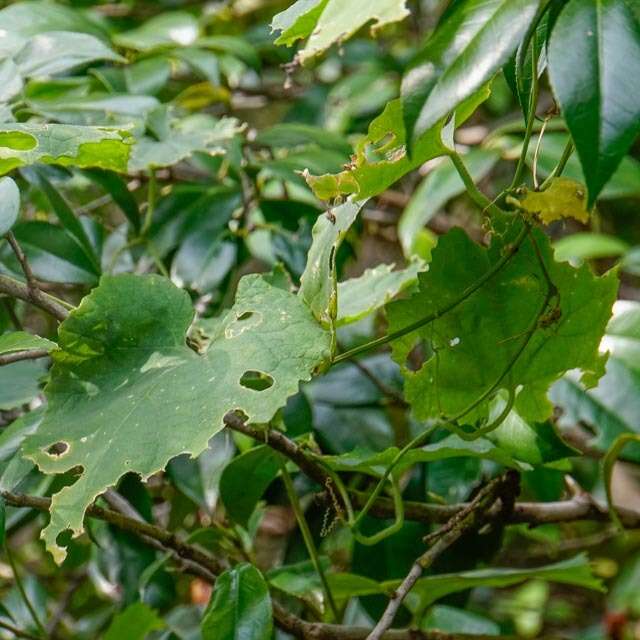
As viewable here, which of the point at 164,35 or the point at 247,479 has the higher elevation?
the point at 164,35

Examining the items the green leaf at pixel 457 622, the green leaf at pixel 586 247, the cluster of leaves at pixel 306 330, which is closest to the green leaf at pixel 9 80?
the cluster of leaves at pixel 306 330

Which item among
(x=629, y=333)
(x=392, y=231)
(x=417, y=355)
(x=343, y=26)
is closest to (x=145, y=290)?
(x=343, y=26)

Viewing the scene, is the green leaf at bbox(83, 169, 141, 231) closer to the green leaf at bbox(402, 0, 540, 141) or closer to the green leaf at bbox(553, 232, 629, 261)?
the green leaf at bbox(402, 0, 540, 141)

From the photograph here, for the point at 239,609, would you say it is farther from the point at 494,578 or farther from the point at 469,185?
the point at 469,185

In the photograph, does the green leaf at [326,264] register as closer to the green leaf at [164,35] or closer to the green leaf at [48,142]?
the green leaf at [48,142]

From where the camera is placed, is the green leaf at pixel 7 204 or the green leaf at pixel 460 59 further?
the green leaf at pixel 7 204

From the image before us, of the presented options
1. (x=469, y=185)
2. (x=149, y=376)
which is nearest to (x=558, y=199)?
(x=469, y=185)
